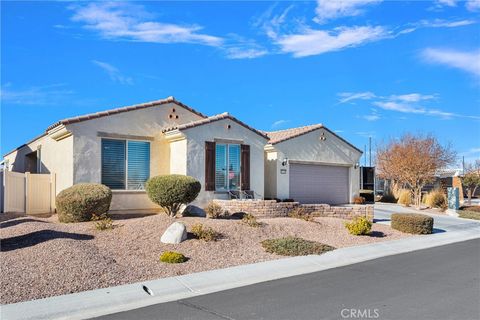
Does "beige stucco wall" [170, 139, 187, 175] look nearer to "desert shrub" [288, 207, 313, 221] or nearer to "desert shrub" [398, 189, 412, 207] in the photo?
"desert shrub" [288, 207, 313, 221]

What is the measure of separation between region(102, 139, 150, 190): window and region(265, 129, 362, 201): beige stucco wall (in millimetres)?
6420

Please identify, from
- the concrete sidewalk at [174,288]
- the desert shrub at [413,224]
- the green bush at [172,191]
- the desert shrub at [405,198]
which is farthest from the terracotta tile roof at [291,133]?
the desert shrub at [405,198]

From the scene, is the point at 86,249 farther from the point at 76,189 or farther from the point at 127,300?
the point at 76,189

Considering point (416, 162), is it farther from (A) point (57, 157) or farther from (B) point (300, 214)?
(A) point (57, 157)

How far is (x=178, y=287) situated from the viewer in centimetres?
876

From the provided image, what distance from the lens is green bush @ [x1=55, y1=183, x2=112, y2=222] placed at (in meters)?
13.8

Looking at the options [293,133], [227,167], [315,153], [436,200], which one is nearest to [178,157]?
[227,167]

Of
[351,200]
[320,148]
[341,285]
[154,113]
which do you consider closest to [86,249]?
[341,285]

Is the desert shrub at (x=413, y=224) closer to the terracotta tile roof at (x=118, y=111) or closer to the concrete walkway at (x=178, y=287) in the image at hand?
the concrete walkway at (x=178, y=287)

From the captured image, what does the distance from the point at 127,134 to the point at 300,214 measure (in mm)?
7237

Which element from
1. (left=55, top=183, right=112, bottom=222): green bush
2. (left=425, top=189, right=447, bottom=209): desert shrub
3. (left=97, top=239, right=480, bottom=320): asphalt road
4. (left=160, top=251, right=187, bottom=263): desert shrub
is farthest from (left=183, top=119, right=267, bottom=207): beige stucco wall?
(left=425, top=189, right=447, bottom=209): desert shrub

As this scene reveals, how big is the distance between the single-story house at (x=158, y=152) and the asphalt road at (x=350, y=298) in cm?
836

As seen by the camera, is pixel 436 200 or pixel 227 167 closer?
pixel 227 167

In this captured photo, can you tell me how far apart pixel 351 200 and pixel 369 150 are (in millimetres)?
24039
